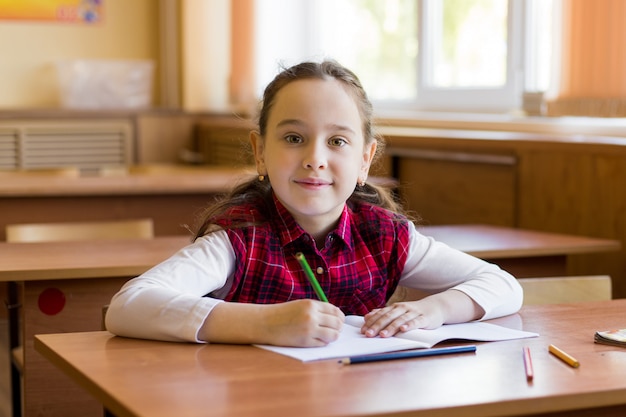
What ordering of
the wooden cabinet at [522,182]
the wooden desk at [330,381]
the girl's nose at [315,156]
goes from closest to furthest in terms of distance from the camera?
the wooden desk at [330,381] → the girl's nose at [315,156] → the wooden cabinet at [522,182]

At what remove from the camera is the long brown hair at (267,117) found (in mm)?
1740

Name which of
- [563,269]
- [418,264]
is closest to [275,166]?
[418,264]

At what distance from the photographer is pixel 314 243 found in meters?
1.73

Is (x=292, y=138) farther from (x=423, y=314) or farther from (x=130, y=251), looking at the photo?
(x=130, y=251)

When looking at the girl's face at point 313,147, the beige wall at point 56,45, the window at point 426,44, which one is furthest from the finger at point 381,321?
the beige wall at point 56,45

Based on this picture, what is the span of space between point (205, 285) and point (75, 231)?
1.59 meters

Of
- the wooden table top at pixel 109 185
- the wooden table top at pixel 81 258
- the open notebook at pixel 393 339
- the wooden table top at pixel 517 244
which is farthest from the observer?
the wooden table top at pixel 109 185

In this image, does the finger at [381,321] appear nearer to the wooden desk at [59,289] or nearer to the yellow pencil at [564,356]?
the yellow pencil at [564,356]

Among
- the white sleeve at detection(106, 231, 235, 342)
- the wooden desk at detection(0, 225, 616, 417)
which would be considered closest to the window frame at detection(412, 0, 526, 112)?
the wooden desk at detection(0, 225, 616, 417)

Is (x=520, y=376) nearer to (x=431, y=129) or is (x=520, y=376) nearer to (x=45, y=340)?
(x=45, y=340)

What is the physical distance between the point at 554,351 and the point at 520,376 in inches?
6.0

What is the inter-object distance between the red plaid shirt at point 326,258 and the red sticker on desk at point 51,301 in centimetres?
68

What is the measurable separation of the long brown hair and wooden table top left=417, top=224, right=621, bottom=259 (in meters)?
0.82

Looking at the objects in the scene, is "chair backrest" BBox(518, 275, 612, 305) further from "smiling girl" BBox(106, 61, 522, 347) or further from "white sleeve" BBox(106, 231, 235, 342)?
"white sleeve" BBox(106, 231, 235, 342)
